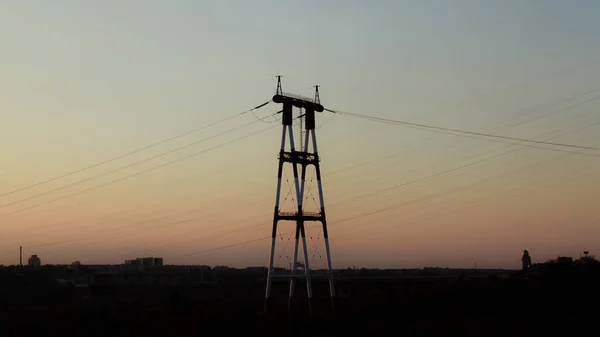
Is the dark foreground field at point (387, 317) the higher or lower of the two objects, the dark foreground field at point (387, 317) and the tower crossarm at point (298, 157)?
the lower

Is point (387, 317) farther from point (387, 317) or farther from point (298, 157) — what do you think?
point (298, 157)

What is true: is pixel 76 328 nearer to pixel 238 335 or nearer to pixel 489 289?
pixel 238 335

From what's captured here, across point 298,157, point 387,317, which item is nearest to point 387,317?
point 387,317

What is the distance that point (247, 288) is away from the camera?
475ft

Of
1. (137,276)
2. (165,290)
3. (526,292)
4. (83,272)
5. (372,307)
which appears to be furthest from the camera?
(83,272)

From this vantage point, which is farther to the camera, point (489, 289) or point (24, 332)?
point (489, 289)

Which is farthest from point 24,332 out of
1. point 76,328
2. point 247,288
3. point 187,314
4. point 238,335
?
point 247,288

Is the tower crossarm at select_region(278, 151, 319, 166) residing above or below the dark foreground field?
above

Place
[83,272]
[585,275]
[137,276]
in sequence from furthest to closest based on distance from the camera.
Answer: [83,272] < [137,276] < [585,275]

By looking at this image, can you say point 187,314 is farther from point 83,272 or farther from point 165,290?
point 83,272

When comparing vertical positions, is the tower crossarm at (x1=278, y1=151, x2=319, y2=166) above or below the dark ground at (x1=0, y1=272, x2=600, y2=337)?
above

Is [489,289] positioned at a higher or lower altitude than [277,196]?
lower

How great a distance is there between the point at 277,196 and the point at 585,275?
53191 mm

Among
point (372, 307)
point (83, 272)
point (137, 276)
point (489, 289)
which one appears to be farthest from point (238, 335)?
point (83, 272)
